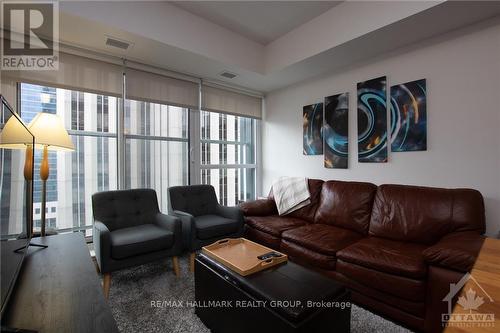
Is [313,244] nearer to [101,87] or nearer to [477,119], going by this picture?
[477,119]

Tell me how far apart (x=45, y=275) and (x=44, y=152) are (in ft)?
4.40

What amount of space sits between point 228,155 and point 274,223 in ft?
5.52

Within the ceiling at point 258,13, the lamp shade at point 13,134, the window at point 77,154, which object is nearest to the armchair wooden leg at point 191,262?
the window at point 77,154

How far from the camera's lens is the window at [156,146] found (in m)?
3.06

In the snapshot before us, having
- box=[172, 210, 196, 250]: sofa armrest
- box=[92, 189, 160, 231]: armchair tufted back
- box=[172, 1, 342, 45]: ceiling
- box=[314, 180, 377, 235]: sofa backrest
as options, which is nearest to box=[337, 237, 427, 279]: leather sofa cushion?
box=[314, 180, 377, 235]: sofa backrest

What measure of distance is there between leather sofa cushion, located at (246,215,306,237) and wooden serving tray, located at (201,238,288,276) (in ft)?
2.35

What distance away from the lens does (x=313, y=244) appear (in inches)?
87.1

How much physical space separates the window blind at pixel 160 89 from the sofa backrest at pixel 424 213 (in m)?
2.80

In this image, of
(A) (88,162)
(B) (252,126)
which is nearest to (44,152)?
(A) (88,162)

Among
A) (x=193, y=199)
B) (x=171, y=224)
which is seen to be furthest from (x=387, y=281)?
(x=193, y=199)

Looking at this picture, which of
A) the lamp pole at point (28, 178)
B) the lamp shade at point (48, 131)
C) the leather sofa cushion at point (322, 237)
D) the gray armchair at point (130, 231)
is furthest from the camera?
the leather sofa cushion at point (322, 237)

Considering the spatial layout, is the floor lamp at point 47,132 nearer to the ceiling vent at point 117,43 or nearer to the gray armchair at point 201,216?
the ceiling vent at point 117,43

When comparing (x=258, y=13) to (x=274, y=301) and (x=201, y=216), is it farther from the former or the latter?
(x=274, y=301)

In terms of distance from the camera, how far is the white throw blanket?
3111 millimetres
